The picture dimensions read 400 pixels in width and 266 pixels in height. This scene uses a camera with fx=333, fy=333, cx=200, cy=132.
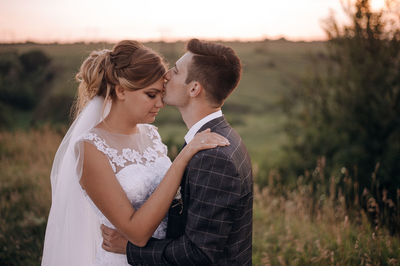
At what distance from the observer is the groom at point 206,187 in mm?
2137

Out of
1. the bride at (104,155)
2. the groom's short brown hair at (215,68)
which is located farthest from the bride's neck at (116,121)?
the groom's short brown hair at (215,68)

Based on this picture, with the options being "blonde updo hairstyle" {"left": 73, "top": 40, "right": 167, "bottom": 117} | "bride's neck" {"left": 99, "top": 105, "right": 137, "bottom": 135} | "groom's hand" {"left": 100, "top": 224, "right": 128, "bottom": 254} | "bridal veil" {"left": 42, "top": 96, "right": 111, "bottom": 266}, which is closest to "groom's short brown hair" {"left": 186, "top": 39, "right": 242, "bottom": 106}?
"blonde updo hairstyle" {"left": 73, "top": 40, "right": 167, "bottom": 117}

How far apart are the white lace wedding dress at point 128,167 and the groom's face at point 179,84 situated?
0.63 metres

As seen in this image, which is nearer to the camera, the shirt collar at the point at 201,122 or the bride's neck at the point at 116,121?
the shirt collar at the point at 201,122

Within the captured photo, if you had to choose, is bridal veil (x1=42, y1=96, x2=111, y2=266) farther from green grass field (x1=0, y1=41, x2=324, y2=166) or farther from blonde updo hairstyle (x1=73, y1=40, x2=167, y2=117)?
green grass field (x1=0, y1=41, x2=324, y2=166)

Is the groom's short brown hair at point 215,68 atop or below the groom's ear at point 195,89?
atop

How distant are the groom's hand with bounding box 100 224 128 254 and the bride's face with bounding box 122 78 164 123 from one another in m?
1.07

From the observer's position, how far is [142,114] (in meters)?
3.17

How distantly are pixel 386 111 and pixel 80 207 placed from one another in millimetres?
6209

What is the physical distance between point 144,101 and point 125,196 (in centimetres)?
92

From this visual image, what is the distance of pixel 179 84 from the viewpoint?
2814 millimetres

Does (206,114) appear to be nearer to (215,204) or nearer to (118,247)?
(215,204)

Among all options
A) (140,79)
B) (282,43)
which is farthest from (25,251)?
(282,43)

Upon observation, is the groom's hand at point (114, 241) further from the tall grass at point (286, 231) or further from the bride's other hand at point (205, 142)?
the tall grass at point (286, 231)
